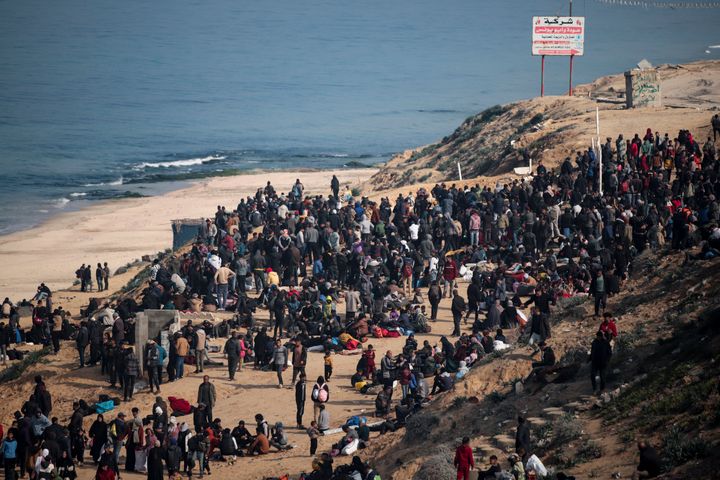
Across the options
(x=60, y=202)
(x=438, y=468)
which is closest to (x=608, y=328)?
(x=438, y=468)

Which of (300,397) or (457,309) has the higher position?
(457,309)

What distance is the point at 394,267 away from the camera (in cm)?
2909

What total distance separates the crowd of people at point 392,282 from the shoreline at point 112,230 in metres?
9.43

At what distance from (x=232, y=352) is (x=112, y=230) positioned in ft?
98.1

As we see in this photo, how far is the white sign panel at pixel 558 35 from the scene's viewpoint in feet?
168

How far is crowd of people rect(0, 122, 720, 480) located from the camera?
20734 millimetres

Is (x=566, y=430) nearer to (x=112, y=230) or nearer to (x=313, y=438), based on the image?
(x=313, y=438)

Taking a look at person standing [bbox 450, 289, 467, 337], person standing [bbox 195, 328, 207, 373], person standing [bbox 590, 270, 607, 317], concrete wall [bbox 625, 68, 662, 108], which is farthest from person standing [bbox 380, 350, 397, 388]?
concrete wall [bbox 625, 68, 662, 108]

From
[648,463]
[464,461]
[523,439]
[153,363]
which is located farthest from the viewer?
[153,363]

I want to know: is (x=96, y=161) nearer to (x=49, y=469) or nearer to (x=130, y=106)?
(x=130, y=106)

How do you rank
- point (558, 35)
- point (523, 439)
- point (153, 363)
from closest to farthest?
point (523, 439)
point (153, 363)
point (558, 35)

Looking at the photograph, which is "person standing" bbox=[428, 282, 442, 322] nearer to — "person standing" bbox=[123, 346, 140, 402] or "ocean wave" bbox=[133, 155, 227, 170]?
"person standing" bbox=[123, 346, 140, 402]

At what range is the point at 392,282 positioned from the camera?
29.0 metres

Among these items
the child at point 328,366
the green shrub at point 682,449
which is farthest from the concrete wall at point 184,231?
the green shrub at point 682,449
